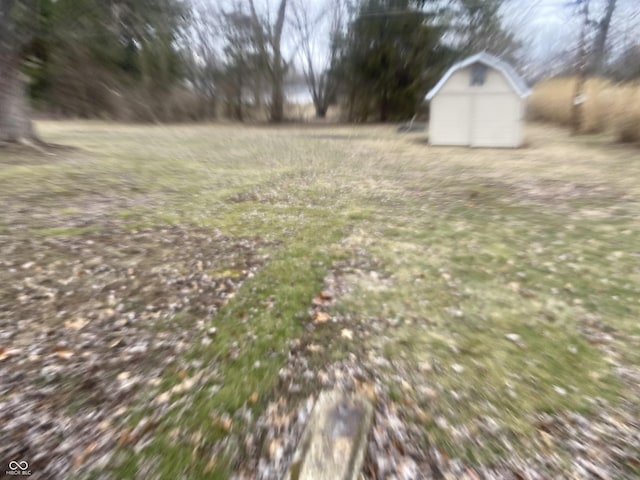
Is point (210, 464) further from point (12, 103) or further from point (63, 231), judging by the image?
point (12, 103)

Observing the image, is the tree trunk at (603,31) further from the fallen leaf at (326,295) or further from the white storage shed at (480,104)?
the fallen leaf at (326,295)

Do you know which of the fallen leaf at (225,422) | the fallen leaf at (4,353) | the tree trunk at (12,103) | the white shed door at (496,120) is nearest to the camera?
the fallen leaf at (225,422)

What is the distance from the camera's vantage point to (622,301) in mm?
4066

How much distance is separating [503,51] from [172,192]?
1294 inches

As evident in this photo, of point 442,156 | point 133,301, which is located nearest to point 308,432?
point 133,301

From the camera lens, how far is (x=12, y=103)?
10.4 metres

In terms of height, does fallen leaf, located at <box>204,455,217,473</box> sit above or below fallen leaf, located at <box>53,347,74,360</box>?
below

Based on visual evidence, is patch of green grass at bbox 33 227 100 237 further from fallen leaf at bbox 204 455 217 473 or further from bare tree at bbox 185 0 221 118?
bare tree at bbox 185 0 221 118

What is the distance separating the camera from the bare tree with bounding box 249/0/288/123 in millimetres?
29703

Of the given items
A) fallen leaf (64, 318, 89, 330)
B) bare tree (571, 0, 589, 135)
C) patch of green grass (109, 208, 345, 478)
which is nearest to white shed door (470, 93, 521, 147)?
bare tree (571, 0, 589, 135)

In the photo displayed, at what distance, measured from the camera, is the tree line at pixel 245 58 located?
24328 mm

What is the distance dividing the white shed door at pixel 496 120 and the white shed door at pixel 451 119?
0.91 feet

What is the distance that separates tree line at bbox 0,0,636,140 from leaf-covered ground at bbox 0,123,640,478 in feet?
62.2

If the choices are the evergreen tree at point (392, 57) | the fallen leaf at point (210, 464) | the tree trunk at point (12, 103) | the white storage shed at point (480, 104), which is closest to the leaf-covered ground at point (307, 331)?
the fallen leaf at point (210, 464)
